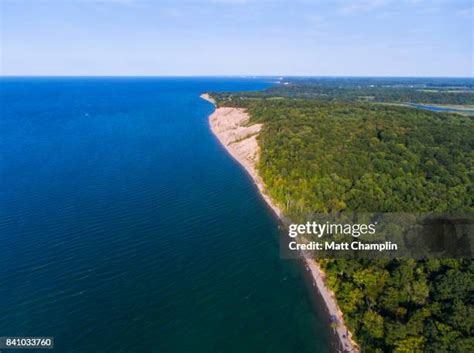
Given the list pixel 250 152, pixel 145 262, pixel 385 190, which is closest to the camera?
pixel 145 262

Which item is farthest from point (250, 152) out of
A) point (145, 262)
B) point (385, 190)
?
point (145, 262)

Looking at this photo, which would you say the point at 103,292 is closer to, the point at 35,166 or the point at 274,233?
the point at 274,233

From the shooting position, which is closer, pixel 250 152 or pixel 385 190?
pixel 385 190

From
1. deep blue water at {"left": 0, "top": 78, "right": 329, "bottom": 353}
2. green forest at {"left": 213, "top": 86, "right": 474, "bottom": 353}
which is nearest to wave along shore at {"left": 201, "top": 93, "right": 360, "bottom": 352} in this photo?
green forest at {"left": 213, "top": 86, "right": 474, "bottom": 353}

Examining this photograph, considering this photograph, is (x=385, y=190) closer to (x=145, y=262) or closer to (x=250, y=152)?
(x=145, y=262)

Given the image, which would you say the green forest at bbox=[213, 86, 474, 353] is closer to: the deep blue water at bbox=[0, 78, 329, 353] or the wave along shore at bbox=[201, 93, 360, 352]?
the wave along shore at bbox=[201, 93, 360, 352]

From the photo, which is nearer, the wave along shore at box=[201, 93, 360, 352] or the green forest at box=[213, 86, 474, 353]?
the green forest at box=[213, 86, 474, 353]

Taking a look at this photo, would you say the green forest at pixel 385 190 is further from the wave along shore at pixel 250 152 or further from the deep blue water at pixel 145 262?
the deep blue water at pixel 145 262
